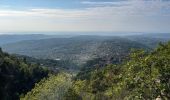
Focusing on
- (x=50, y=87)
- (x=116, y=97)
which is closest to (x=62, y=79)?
(x=50, y=87)

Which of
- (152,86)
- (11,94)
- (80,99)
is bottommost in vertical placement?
(11,94)

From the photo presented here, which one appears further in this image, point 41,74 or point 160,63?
point 41,74

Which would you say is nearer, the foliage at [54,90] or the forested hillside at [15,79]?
the foliage at [54,90]

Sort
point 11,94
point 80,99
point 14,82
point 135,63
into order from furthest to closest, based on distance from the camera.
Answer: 1. point 14,82
2. point 11,94
3. point 80,99
4. point 135,63

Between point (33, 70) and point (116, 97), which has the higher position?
point (116, 97)

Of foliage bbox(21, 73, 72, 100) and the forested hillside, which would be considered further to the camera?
the forested hillside

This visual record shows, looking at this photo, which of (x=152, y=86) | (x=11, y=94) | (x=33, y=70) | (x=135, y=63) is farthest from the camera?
(x=33, y=70)

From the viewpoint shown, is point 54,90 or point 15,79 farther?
point 15,79

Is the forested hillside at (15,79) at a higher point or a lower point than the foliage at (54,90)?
lower

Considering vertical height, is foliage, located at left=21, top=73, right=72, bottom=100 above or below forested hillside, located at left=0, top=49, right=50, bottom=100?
above

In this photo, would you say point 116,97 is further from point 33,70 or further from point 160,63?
point 33,70

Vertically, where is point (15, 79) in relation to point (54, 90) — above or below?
below
